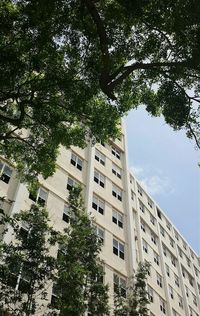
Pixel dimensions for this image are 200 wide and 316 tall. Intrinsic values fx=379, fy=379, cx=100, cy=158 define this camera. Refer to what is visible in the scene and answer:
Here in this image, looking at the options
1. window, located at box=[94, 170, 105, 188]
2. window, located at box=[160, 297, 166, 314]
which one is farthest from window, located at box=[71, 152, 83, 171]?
window, located at box=[160, 297, 166, 314]

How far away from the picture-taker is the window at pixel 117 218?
2706 centimetres

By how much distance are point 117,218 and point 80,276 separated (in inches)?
590

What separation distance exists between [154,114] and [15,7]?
6873mm

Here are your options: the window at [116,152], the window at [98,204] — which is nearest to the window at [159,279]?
the window at [98,204]

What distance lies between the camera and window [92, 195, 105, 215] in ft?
85.0

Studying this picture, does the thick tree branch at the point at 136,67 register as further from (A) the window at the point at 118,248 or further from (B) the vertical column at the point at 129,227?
(B) the vertical column at the point at 129,227

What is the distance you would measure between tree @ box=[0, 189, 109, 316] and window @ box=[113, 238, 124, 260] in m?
11.0

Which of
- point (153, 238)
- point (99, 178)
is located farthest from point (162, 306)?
point (99, 178)

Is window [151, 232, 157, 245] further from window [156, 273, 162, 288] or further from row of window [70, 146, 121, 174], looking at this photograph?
row of window [70, 146, 121, 174]

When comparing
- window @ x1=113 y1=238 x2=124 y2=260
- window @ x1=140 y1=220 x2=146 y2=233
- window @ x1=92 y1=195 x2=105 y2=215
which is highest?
window @ x1=140 y1=220 x2=146 y2=233

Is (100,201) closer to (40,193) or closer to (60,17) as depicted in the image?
(40,193)

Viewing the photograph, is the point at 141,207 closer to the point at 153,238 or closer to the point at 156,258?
the point at 153,238

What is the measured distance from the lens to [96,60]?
→ 13906mm

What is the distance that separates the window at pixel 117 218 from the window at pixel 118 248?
1620 millimetres
